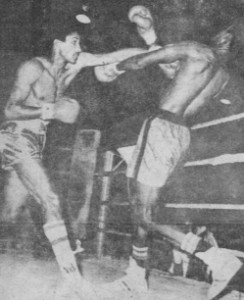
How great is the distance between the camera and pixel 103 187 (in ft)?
11.6

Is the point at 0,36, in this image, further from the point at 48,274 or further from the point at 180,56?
the point at 48,274

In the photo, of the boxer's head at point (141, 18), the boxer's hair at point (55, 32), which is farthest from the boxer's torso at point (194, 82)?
the boxer's hair at point (55, 32)

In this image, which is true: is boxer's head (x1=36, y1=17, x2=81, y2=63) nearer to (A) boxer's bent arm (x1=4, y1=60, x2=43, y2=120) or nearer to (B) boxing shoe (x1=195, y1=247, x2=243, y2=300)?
(A) boxer's bent arm (x1=4, y1=60, x2=43, y2=120)

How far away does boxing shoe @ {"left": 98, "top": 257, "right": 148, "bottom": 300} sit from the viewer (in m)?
2.90

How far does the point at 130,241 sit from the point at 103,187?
0.58m

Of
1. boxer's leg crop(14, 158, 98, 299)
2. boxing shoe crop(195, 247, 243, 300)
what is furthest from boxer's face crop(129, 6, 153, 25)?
boxing shoe crop(195, 247, 243, 300)

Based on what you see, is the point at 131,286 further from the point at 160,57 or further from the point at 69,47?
the point at 69,47

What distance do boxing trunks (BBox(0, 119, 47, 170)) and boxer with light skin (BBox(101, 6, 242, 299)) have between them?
83 centimetres

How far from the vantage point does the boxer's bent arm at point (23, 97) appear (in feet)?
11.1

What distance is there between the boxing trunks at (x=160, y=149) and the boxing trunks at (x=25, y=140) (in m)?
0.88

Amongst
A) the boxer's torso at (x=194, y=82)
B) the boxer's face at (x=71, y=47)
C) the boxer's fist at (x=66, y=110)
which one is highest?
the boxer's face at (x=71, y=47)

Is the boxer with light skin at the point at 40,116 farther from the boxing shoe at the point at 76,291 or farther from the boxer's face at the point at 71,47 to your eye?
the boxing shoe at the point at 76,291

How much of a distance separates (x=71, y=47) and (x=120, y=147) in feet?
3.38

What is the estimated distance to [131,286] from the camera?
2.99 metres
